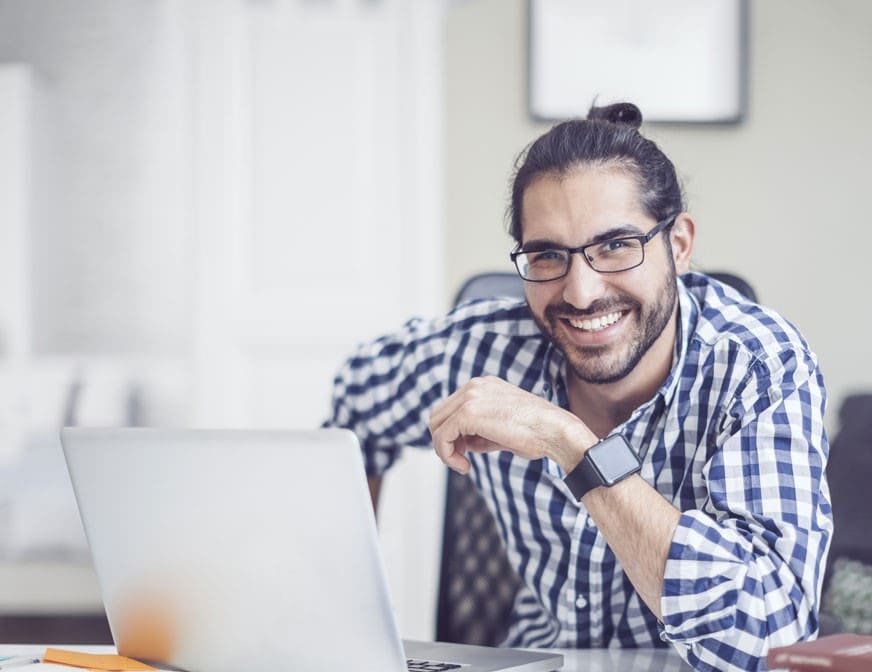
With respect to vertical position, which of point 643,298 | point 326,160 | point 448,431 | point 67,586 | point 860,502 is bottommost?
point 67,586

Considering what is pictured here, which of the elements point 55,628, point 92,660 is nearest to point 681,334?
point 92,660

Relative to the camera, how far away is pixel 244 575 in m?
0.84

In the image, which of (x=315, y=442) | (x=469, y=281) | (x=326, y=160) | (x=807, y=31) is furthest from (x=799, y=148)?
(x=315, y=442)

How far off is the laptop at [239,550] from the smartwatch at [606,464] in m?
0.18

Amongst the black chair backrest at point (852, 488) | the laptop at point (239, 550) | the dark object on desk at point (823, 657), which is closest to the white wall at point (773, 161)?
the black chair backrest at point (852, 488)

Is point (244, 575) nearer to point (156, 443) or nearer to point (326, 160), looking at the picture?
point (156, 443)

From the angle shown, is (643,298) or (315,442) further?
(643,298)

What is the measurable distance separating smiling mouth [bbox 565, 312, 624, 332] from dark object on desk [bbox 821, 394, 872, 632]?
35.5 inches

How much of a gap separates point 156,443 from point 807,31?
7.68ft

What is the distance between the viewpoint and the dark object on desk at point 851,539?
191 cm

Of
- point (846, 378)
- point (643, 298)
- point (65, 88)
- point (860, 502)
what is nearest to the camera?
point (643, 298)

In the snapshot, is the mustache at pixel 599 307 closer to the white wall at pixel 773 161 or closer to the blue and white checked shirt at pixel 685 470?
the blue and white checked shirt at pixel 685 470

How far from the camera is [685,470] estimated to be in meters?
1.23

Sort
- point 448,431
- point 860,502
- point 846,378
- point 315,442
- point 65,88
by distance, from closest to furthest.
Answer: point 315,442 < point 448,431 < point 860,502 < point 846,378 < point 65,88
